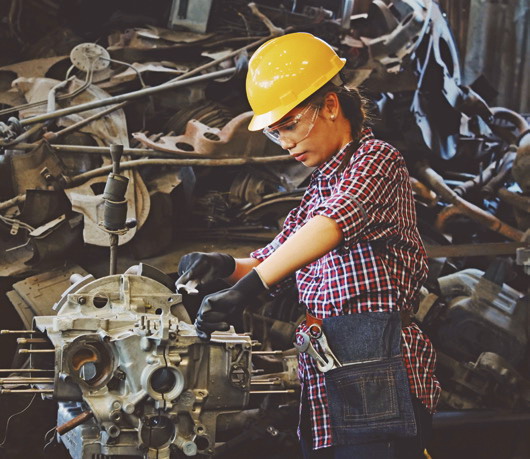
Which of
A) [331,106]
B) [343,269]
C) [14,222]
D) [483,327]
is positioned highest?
[331,106]

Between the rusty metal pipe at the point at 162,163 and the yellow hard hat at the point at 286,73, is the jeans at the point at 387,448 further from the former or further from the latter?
the rusty metal pipe at the point at 162,163

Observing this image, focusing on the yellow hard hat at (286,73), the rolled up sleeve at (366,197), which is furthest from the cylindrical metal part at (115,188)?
the rolled up sleeve at (366,197)

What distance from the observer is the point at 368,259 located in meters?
1.88

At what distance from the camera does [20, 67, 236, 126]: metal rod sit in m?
3.67

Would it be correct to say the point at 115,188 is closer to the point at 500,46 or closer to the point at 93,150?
the point at 93,150

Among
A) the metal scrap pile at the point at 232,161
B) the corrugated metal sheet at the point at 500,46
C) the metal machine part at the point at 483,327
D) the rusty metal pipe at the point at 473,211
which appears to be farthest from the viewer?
the corrugated metal sheet at the point at 500,46

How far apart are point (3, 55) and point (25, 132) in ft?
4.90

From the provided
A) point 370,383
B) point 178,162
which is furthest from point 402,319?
point 178,162

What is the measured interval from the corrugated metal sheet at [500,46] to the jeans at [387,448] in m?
5.25

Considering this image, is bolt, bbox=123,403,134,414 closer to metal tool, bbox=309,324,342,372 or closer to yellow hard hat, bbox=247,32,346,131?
metal tool, bbox=309,324,342,372

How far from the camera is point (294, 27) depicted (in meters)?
4.64

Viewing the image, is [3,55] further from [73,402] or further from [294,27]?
[73,402]

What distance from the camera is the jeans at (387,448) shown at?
1896 millimetres

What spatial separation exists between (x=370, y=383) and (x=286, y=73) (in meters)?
0.88
